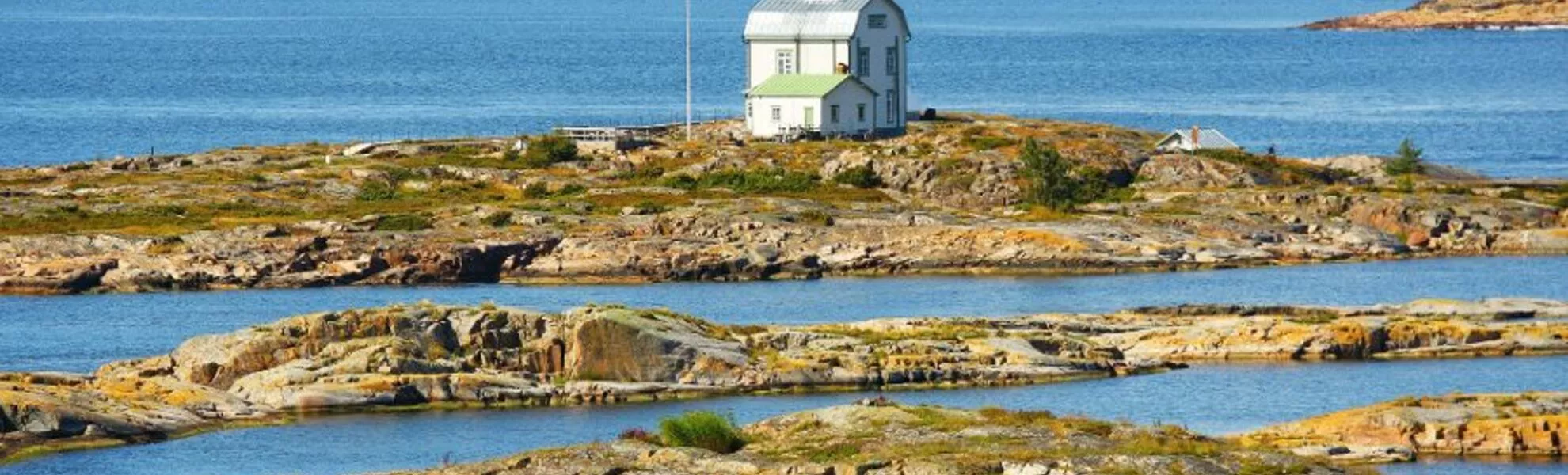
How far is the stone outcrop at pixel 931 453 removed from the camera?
148 ft

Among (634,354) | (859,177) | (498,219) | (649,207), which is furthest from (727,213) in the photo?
(634,354)

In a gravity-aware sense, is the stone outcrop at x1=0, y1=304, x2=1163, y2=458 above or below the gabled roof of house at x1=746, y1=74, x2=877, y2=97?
below

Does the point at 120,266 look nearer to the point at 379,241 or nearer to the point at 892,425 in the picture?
the point at 379,241

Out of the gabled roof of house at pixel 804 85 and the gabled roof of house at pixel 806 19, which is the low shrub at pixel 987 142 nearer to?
the gabled roof of house at pixel 804 85

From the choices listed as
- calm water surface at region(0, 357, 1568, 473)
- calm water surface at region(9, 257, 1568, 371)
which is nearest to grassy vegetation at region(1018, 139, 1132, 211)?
calm water surface at region(9, 257, 1568, 371)

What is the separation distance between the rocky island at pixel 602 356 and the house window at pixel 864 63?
136ft

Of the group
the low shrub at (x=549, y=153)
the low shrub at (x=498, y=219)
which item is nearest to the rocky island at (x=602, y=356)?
the low shrub at (x=498, y=219)

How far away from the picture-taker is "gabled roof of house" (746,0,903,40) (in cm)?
11650

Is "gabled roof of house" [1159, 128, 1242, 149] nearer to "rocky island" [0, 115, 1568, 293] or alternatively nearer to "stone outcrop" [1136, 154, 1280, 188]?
"rocky island" [0, 115, 1568, 293]

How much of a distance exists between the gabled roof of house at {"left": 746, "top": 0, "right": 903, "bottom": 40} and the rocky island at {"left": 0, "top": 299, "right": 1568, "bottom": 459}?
41.3 meters

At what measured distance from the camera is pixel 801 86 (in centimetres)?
11569

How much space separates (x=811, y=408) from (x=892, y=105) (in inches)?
2092

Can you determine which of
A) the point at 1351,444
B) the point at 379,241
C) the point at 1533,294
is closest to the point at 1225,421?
the point at 1351,444

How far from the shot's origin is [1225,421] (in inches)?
2498
